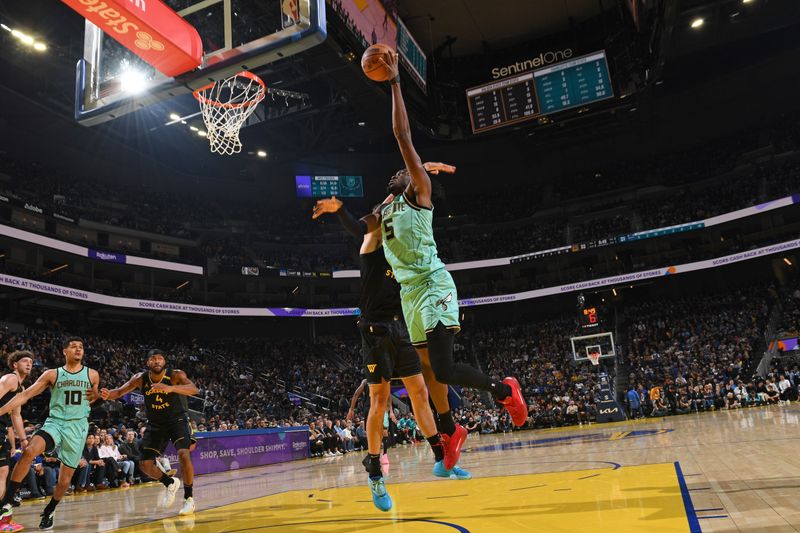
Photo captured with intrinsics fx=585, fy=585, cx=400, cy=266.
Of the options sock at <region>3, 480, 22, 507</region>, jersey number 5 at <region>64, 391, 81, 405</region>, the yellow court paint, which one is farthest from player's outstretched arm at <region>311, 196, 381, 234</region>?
sock at <region>3, 480, 22, 507</region>

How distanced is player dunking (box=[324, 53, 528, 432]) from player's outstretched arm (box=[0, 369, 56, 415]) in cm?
413

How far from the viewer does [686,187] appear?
30891mm

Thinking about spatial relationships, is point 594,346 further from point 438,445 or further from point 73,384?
point 73,384

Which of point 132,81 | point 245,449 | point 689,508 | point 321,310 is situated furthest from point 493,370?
point 689,508

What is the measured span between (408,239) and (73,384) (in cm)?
431

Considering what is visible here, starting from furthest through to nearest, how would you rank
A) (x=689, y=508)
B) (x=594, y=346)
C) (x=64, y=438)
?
(x=594, y=346) < (x=64, y=438) < (x=689, y=508)

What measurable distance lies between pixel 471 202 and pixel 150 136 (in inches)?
711

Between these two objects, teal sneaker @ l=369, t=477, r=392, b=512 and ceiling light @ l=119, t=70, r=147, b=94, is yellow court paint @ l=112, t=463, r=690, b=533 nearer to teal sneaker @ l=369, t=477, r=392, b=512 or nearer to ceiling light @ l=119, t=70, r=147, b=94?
teal sneaker @ l=369, t=477, r=392, b=512

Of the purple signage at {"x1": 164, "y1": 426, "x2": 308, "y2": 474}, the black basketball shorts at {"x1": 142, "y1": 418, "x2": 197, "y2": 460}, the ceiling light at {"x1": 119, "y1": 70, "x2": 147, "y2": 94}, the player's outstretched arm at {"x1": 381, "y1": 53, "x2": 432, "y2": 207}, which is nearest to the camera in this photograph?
the player's outstretched arm at {"x1": 381, "y1": 53, "x2": 432, "y2": 207}

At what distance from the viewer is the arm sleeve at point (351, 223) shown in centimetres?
444

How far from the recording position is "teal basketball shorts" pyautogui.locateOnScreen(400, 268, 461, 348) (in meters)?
4.09

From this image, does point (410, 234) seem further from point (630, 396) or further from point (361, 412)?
point (361, 412)

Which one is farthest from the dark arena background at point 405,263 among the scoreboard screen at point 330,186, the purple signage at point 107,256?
the purple signage at point 107,256

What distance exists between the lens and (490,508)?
13.4 ft
